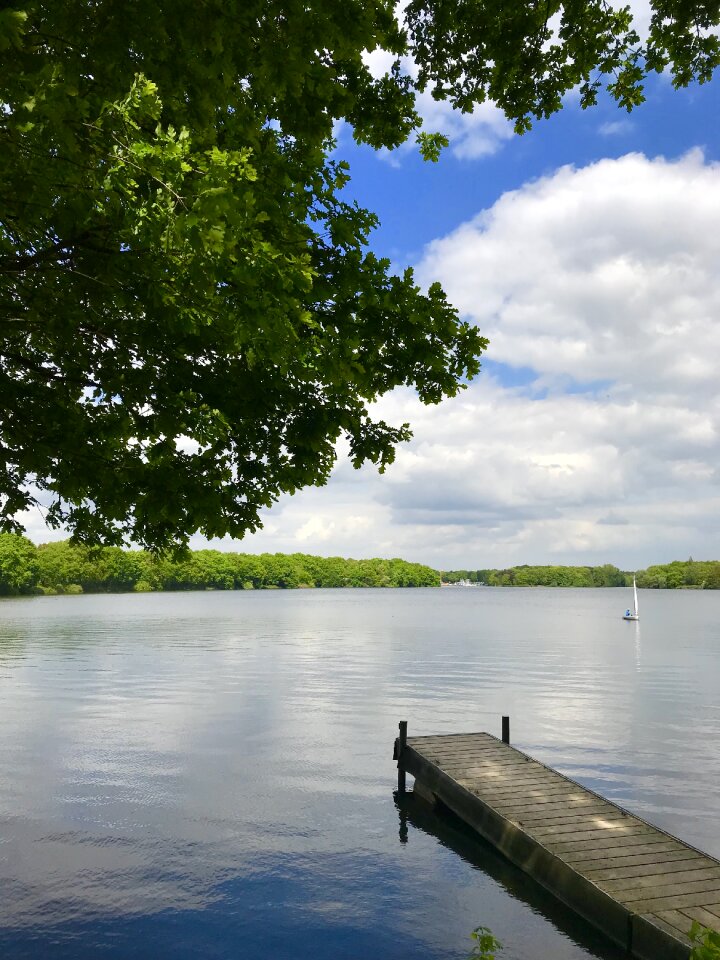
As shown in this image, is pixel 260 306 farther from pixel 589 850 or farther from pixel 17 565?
pixel 17 565

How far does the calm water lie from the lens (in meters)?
→ 13.6

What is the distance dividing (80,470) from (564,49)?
28.5 ft

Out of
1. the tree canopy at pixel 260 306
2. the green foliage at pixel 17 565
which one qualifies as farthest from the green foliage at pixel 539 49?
the green foliage at pixel 17 565

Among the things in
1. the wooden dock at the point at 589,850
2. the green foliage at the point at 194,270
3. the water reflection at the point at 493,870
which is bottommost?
the water reflection at the point at 493,870

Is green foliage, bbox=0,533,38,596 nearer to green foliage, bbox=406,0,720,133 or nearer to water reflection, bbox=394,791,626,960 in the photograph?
water reflection, bbox=394,791,626,960

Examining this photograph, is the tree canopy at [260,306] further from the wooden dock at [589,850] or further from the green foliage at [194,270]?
the wooden dock at [589,850]

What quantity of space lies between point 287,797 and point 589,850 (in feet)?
34.7

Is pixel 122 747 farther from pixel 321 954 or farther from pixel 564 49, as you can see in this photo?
pixel 564 49

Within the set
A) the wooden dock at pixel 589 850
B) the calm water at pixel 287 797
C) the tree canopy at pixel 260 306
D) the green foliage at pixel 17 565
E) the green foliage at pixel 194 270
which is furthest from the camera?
the green foliage at pixel 17 565

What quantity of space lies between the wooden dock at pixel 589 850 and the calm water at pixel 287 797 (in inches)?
53.8

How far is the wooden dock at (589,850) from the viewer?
10.5 meters

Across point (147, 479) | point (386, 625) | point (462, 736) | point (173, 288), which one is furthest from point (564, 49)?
point (386, 625)

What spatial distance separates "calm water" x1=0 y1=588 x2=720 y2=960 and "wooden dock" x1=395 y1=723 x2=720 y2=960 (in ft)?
4.48

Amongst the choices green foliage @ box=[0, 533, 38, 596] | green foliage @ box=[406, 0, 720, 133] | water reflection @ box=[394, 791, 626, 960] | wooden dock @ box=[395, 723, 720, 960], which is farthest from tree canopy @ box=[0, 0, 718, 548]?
green foliage @ box=[0, 533, 38, 596]
